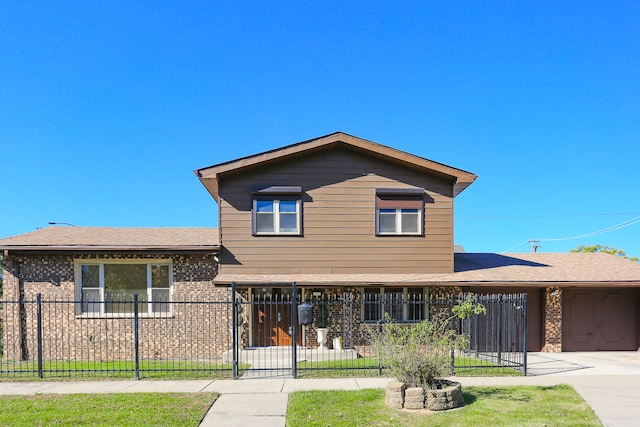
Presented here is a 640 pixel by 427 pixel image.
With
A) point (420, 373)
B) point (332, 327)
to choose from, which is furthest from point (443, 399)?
point (332, 327)

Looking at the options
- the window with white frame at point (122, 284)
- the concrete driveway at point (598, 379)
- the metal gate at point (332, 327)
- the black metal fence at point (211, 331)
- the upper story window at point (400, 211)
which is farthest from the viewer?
the upper story window at point (400, 211)

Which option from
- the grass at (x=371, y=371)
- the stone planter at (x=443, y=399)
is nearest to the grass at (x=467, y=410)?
the stone planter at (x=443, y=399)

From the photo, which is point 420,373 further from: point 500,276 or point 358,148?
point 358,148

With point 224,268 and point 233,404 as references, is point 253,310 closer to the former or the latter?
point 224,268

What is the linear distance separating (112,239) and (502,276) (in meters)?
12.5

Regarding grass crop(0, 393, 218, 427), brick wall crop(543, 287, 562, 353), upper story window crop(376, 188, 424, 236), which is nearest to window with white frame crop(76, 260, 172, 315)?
grass crop(0, 393, 218, 427)

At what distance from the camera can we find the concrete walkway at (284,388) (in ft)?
21.8

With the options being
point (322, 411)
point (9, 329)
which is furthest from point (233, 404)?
point (9, 329)

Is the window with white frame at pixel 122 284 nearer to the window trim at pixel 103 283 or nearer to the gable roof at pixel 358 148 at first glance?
the window trim at pixel 103 283

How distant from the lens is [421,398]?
6797mm

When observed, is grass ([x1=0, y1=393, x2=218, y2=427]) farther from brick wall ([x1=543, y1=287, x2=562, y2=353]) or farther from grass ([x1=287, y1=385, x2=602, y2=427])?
brick wall ([x1=543, y1=287, x2=562, y2=353])

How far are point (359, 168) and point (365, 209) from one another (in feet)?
4.50

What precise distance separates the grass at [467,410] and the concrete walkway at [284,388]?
Answer: 1.03ft

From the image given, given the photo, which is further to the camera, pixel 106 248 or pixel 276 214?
pixel 276 214
